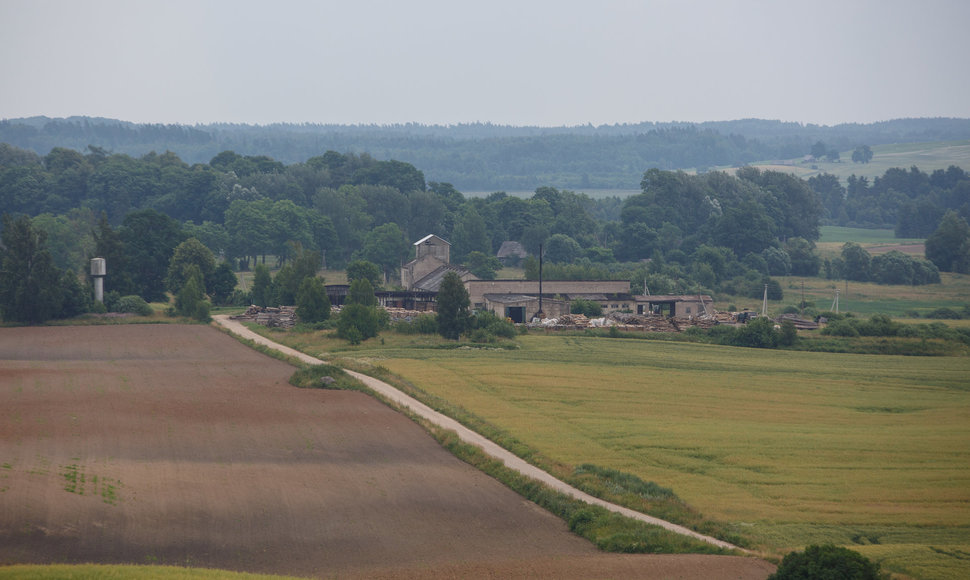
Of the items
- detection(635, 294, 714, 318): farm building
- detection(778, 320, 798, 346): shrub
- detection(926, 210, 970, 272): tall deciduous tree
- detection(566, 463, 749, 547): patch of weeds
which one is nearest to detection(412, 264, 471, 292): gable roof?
detection(635, 294, 714, 318): farm building

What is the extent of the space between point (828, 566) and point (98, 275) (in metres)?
78.0

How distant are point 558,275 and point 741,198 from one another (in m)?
66.8

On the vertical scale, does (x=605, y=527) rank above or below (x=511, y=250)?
below

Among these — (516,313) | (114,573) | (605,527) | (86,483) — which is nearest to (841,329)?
(516,313)

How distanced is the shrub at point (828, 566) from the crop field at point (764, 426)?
12.3ft

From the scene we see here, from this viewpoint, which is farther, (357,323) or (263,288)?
(263,288)

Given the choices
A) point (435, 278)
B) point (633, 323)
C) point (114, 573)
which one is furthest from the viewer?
point (435, 278)

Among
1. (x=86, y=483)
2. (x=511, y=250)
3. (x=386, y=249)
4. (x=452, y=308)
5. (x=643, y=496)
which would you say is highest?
(x=386, y=249)

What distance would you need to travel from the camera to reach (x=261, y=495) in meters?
31.0

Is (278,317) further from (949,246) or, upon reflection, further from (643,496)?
(949,246)

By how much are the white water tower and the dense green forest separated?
13.4 ft

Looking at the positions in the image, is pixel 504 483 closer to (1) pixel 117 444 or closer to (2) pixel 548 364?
(1) pixel 117 444

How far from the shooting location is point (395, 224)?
14025 centimetres

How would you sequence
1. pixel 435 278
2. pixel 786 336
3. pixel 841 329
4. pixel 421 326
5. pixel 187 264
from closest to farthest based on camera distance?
pixel 786 336, pixel 421 326, pixel 841 329, pixel 187 264, pixel 435 278
